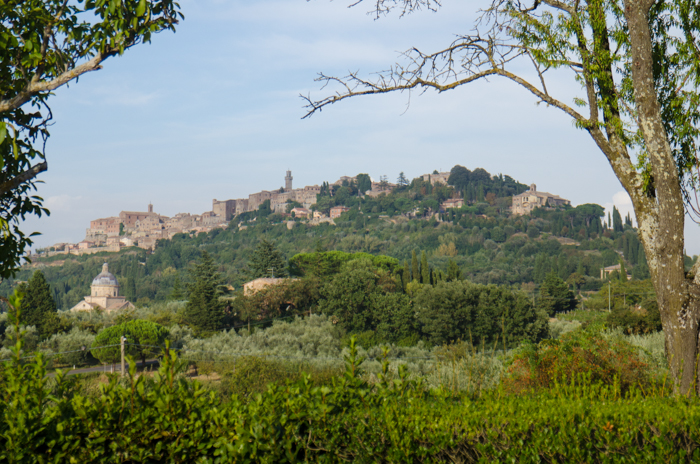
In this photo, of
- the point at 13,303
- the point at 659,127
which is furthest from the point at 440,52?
Result: the point at 13,303

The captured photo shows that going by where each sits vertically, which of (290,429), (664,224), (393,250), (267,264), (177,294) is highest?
(664,224)

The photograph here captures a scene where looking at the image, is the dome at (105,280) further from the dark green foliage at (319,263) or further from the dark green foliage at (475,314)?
the dark green foliage at (475,314)

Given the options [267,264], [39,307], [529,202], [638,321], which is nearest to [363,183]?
[529,202]

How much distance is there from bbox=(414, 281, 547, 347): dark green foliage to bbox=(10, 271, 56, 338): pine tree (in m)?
21.7

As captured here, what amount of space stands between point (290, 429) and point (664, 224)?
11.3ft

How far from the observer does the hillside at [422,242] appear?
76.7 meters

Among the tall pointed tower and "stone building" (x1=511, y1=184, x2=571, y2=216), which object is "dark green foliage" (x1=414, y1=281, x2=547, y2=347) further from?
the tall pointed tower

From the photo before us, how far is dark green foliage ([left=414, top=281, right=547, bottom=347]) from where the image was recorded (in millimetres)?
29297

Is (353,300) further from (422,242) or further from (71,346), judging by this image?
(422,242)

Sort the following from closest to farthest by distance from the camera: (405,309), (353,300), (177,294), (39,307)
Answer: (39,307)
(405,309)
(353,300)
(177,294)

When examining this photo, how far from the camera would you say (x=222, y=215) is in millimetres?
136000

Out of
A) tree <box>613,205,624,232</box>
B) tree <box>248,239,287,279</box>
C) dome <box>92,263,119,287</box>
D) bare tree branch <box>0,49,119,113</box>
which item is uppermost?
tree <box>613,205,624,232</box>

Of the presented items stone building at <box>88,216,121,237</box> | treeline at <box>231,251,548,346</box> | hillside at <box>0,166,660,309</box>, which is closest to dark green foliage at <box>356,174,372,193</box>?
hillside at <box>0,166,660,309</box>

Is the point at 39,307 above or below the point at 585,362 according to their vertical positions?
below
